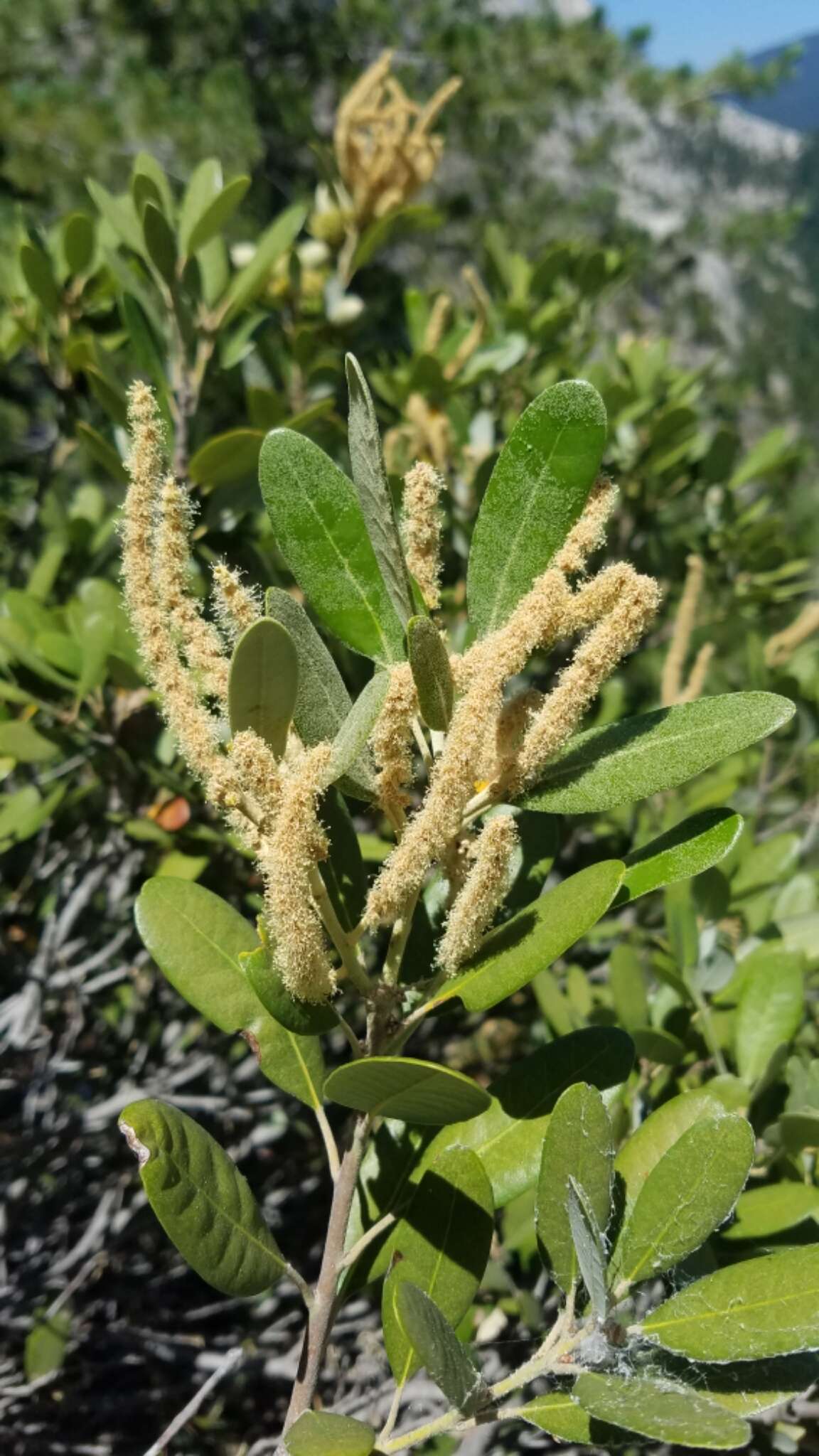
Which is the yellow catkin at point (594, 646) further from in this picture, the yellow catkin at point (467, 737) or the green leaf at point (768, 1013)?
the green leaf at point (768, 1013)

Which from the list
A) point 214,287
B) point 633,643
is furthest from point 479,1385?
point 214,287

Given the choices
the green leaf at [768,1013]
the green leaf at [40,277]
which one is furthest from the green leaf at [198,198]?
the green leaf at [768,1013]

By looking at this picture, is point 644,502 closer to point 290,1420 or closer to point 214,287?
point 214,287

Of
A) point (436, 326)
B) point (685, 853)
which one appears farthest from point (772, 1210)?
point (436, 326)

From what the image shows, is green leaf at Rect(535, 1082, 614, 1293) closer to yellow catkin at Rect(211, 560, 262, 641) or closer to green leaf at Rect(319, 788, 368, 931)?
green leaf at Rect(319, 788, 368, 931)

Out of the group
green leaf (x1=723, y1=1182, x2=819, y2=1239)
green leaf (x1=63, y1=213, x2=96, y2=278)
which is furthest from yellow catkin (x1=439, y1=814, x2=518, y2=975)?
Answer: green leaf (x1=63, y1=213, x2=96, y2=278)

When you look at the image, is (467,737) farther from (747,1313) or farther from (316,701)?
(747,1313)

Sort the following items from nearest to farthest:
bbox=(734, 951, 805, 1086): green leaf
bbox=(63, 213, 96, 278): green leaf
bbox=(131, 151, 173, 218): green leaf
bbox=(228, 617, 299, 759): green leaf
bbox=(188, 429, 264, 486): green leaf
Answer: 1. bbox=(228, 617, 299, 759): green leaf
2. bbox=(734, 951, 805, 1086): green leaf
3. bbox=(188, 429, 264, 486): green leaf
4. bbox=(131, 151, 173, 218): green leaf
5. bbox=(63, 213, 96, 278): green leaf
